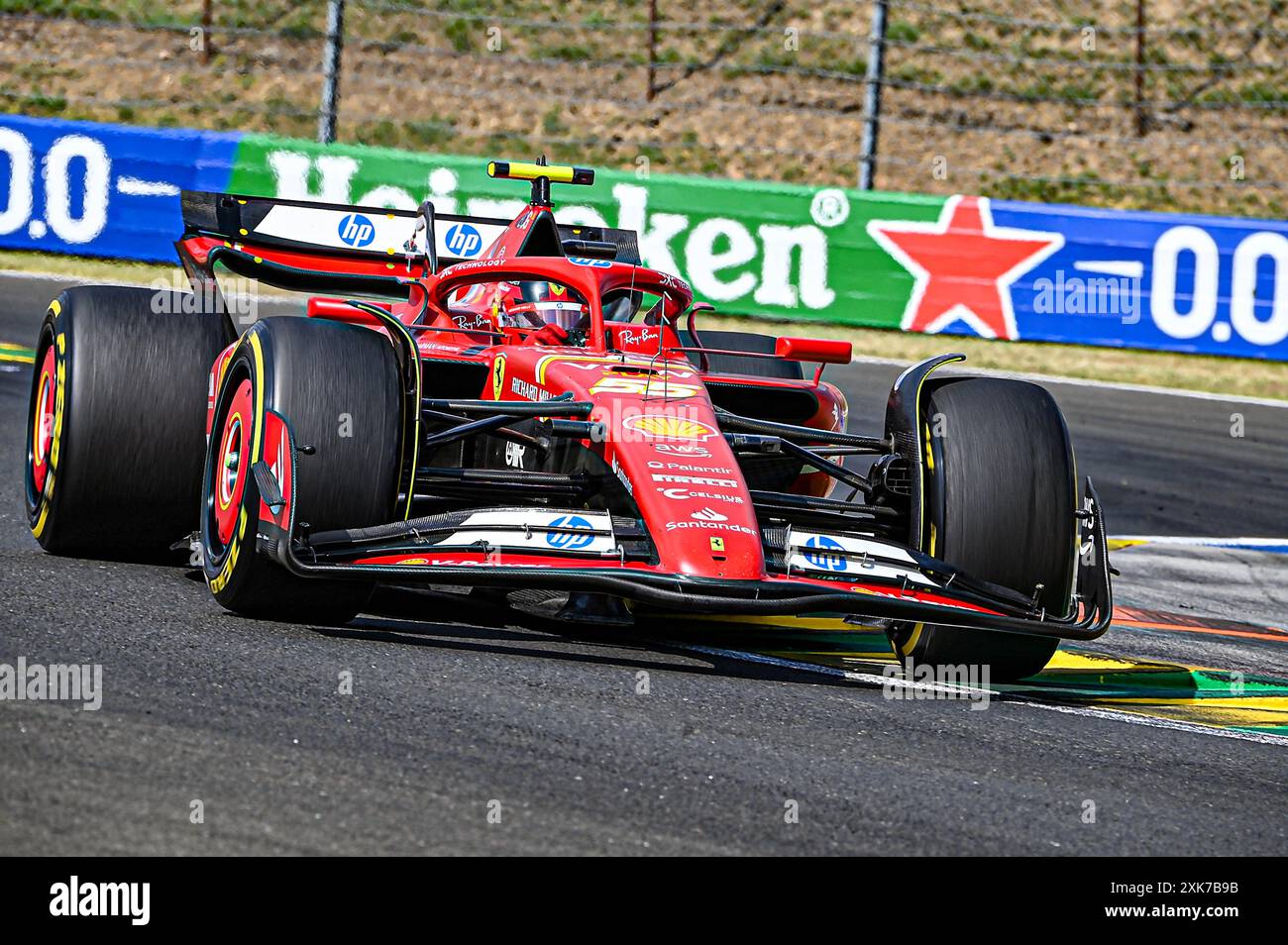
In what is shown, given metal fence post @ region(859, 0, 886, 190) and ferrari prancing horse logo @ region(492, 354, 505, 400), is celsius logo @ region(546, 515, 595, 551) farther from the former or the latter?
metal fence post @ region(859, 0, 886, 190)

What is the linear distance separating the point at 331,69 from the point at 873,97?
14.5 feet

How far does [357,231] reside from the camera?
26.9 feet

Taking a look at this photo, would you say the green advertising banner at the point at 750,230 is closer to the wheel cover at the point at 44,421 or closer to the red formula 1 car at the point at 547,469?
the red formula 1 car at the point at 547,469

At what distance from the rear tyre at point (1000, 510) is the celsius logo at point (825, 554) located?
44 cm

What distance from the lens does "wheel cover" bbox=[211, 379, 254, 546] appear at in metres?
5.45

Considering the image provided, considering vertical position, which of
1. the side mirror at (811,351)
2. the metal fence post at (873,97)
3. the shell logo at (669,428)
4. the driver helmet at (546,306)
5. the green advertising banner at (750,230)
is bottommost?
the shell logo at (669,428)

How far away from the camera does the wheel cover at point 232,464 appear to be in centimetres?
545

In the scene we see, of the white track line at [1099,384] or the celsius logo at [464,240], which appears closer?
the celsius logo at [464,240]

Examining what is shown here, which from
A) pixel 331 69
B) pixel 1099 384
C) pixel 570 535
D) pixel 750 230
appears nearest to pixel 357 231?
pixel 570 535
